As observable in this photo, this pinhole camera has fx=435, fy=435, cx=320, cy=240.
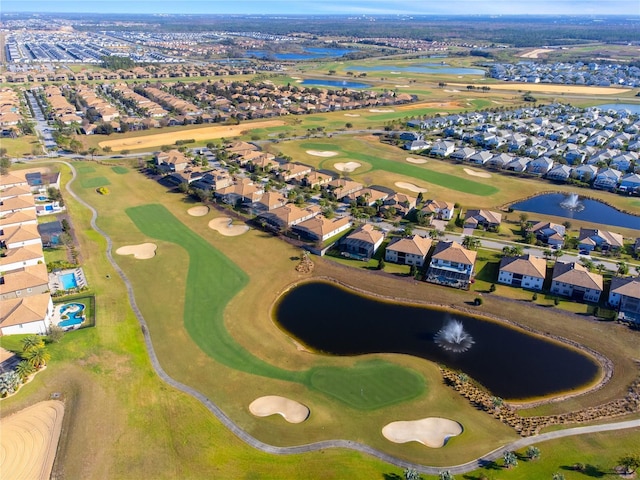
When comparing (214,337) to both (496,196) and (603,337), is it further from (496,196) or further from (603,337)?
(496,196)

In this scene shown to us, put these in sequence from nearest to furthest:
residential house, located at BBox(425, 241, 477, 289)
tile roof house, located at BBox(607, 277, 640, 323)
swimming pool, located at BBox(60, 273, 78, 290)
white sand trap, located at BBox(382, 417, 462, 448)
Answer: white sand trap, located at BBox(382, 417, 462, 448)
tile roof house, located at BBox(607, 277, 640, 323)
swimming pool, located at BBox(60, 273, 78, 290)
residential house, located at BBox(425, 241, 477, 289)

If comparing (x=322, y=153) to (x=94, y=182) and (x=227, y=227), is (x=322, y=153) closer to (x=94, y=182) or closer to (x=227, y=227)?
(x=227, y=227)

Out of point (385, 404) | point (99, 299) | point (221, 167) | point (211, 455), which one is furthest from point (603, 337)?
point (221, 167)

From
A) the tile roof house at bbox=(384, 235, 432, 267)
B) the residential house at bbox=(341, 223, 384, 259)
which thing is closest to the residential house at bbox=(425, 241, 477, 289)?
the tile roof house at bbox=(384, 235, 432, 267)

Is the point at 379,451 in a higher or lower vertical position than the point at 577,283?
lower

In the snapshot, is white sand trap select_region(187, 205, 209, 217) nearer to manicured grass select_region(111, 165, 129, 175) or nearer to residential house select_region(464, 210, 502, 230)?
manicured grass select_region(111, 165, 129, 175)

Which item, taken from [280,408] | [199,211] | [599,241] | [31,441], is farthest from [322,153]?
[31,441]
